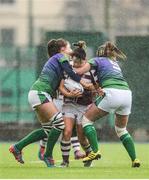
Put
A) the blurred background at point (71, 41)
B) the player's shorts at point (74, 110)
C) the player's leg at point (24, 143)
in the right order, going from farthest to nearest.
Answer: the blurred background at point (71, 41) → the player's leg at point (24, 143) → the player's shorts at point (74, 110)

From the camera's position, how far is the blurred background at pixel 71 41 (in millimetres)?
23797

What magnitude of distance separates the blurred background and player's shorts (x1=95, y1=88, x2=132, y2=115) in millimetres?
9850

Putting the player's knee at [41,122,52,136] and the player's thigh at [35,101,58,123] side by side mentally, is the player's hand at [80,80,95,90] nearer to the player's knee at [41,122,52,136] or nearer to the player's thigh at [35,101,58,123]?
the player's thigh at [35,101,58,123]

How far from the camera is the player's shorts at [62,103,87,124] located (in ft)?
46.0

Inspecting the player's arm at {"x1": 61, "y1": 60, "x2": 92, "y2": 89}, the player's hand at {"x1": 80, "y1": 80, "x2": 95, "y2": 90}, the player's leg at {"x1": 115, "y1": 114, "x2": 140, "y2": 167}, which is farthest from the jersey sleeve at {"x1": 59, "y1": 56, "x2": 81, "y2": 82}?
the player's leg at {"x1": 115, "y1": 114, "x2": 140, "y2": 167}

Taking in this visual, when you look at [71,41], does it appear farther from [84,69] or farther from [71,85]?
[84,69]

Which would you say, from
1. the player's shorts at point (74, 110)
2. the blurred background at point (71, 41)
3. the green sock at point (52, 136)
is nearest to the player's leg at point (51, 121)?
the green sock at point (52, 136)

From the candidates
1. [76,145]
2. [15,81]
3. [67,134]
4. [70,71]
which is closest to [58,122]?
[67,134]

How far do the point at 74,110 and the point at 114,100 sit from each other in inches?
35.7

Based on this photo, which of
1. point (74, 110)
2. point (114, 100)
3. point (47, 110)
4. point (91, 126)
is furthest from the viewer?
point (74, 110)

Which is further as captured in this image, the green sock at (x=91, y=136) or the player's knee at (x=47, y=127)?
the player's knee at (x=47, y=127)

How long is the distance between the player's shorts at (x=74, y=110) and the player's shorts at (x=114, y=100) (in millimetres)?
649

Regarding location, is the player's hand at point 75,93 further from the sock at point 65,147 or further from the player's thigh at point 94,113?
the sock at point 65,147

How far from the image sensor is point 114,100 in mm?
13336
